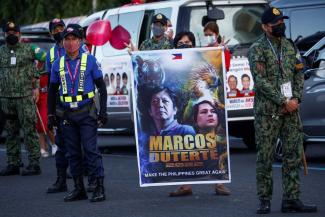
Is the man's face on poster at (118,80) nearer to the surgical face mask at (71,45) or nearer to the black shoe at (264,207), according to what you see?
the surgical face mask at (71,45)

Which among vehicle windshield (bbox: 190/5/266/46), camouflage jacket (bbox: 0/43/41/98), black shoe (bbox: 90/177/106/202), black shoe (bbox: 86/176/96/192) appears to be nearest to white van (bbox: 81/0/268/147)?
vehicle windshield (bbox: 190/5/266/46)

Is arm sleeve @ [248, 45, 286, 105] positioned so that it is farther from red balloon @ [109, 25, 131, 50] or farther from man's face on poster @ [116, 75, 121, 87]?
man's face on poster @ [116, 75, 121, 87]

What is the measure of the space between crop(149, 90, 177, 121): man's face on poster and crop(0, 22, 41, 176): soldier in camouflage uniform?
11.1 feet

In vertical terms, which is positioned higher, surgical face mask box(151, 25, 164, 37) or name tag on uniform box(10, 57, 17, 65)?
surgical face mask box(151, 25, 164, 37)

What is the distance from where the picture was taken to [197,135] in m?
11.3

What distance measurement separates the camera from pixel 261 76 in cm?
1007

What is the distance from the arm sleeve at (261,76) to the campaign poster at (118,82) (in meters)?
6.51

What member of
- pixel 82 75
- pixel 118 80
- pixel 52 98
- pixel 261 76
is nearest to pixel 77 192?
pixel 52 98

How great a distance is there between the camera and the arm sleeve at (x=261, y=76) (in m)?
9.98

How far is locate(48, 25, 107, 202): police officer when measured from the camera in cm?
1145

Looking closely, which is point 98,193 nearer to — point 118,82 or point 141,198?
point 141,198

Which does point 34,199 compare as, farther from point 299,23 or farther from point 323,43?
point 299,23

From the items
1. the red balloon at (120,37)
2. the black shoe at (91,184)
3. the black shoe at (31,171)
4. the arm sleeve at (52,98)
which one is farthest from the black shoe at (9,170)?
the arm sleeve at (52,98)

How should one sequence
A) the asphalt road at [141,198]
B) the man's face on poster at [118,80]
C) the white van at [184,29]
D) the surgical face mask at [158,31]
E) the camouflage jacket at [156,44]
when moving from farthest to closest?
1. the man's face on poster at [118,80]
2. the white van at [184,29]
3. the surgical face mask at [158,31]
4. the camouflage jacket at [156,44]
5. the asphalt road at [141,198]
